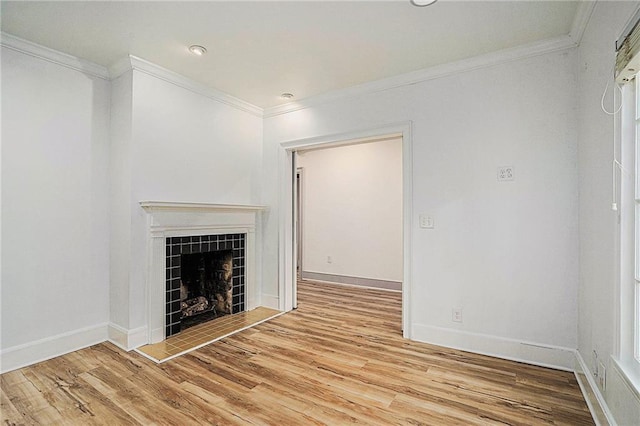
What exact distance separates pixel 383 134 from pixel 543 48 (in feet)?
4.61

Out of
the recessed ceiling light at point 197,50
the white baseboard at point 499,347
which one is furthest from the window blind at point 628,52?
the recessed ceiling light at point 197,50

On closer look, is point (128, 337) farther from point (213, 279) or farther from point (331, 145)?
point (331, 145)

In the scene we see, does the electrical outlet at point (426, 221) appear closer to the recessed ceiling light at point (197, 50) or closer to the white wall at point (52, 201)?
the recessed ceiling light at point (197, 50)

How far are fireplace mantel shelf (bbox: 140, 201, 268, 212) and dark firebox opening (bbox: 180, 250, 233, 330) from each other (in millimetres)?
558

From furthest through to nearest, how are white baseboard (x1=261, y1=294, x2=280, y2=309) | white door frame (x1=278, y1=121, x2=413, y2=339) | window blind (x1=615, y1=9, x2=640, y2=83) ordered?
white baseboard (x1=261, y1=294, x2=280, y2=309) → white door frame (x1=278, y1=121, x2=413, y2=339) → window blind (x1=615, y1=9, x2=640, y2=83)

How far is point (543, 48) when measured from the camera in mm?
2482

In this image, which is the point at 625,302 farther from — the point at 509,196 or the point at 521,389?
the point at 509,196

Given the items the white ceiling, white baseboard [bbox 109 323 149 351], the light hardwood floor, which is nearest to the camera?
the light hardwood floor

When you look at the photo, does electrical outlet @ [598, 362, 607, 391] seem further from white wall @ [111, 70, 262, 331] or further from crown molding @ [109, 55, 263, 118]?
crown molding @ [109, 55, 263, 118]

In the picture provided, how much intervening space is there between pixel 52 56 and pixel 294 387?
10.6ft

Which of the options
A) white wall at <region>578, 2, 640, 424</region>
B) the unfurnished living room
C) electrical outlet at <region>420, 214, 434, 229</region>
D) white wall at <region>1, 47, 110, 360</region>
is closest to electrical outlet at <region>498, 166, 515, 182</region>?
the unfurnished living room

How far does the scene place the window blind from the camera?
4.33 ft

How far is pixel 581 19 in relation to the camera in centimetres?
213

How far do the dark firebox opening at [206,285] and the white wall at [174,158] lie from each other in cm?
73
